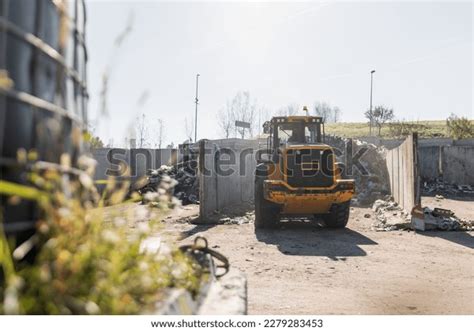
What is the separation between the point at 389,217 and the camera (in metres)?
11.2

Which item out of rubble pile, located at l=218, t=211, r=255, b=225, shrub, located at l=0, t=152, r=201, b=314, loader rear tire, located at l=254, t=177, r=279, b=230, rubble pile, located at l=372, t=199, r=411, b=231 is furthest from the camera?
rubble pile, located at l=218, t=211, r=255, b=225

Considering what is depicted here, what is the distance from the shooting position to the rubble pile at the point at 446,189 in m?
19.8

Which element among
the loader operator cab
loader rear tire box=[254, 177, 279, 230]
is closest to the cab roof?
the loader operator cab

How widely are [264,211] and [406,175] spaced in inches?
170

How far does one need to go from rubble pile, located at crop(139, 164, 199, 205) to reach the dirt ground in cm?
558

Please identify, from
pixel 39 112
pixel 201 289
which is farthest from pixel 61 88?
pixel 201 289

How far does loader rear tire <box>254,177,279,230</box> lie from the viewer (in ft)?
31.8

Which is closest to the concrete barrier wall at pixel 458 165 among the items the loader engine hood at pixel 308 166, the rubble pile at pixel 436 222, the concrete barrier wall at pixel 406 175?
the concrete barrier wall at pixel 406 175

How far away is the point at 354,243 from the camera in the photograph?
327 inches

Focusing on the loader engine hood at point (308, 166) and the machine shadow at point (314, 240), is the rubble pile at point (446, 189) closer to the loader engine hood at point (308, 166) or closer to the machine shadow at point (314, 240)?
the machine shadow at point (314, 240)

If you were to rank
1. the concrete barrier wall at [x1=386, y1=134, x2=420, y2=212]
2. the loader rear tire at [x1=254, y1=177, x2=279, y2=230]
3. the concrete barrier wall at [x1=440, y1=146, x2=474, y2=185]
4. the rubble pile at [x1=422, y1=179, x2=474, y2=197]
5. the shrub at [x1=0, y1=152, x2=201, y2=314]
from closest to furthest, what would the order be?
the shrub at [x1=0, y1=152, x2=201, y2=314], the loader rear tire at [x1=254, y1=177, x2=279, y2=230], the concrete barrier wall at [x1=386, y1=134, x2=420, y2=212], the rubble pile at [x1=422, y1=179, x2=474, y2=197], the concrete barrier wall at [x1=440, y1=146, x2=474, y2=185]

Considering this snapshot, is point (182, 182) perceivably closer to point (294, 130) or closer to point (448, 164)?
point (294, 130)

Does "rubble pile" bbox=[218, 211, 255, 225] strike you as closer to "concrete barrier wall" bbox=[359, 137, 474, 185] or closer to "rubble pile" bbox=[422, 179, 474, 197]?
"rubble pile" bbox=[422, 179, 474, 197]

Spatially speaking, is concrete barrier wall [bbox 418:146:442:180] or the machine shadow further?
concrete barrier wall [bbox 418:146:442:180]
